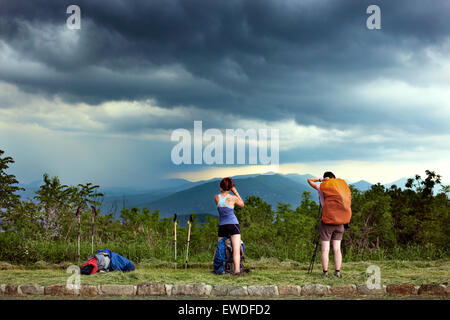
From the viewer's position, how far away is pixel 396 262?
11.4 meters

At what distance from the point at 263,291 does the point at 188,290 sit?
4.32 feet

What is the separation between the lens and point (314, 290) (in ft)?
26.3

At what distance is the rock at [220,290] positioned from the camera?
7.89 metres

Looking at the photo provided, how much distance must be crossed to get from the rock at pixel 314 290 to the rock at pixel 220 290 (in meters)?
1.35

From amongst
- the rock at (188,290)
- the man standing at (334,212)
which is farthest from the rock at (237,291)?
the man standing at (334,212)

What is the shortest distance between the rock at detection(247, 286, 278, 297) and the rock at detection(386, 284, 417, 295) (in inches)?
79.1

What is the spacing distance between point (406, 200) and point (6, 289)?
1345 cm

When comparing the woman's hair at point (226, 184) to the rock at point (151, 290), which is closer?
the rock at point (151, 290)

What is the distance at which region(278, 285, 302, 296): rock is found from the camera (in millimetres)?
7961

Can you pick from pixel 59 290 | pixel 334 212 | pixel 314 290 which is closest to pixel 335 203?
pixel 334 212

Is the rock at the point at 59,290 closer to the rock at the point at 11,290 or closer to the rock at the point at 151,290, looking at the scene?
the rock at the point at 11,290

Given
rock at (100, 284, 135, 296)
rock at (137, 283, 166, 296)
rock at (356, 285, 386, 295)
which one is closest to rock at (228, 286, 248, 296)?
rock at (137, 283, 166, 296)

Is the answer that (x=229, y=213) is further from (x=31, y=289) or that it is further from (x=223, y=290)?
(x=31, y=289)
